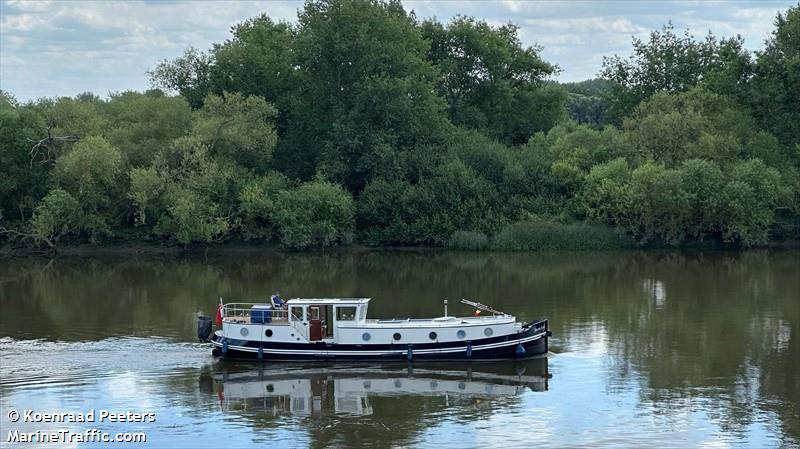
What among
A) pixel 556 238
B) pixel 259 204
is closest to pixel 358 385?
pixel 556 238

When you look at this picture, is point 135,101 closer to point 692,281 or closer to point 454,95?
point 454,95

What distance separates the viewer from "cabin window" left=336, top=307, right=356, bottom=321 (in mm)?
37312

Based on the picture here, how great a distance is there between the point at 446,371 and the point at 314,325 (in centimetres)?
487

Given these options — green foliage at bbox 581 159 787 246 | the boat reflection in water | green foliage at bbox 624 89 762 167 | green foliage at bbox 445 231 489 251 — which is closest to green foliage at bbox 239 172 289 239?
green foliage at bbox 445 231 489 251

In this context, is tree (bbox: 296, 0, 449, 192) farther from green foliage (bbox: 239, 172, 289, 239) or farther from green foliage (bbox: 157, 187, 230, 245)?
green foliage (bbox: 157, 187, 230, 245)

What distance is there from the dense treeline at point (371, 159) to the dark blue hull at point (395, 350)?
102 feet

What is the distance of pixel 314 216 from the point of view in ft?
227

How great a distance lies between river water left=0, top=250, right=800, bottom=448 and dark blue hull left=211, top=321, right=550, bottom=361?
1.30 feet

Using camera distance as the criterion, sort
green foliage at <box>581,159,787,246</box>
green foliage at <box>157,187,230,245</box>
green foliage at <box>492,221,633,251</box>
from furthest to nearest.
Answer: green foliage at <box>492,221,633,251</box> < green foliage at <box>157,187,230,245</box> < green foliage at <box>581,159,787,246</box>

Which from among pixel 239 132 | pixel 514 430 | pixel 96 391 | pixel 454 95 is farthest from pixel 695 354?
pixel 454 95

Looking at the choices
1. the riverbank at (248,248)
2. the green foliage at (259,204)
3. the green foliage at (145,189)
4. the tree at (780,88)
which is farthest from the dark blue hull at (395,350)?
the tree at (780,88)

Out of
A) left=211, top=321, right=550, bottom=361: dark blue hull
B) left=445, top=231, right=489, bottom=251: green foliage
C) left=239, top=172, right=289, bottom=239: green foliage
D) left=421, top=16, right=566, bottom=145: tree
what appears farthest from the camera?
left=421, top=16, right=566, bottom=145: tree

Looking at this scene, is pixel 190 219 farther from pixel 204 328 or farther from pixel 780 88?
pixel 780 88

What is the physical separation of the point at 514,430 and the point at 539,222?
132 feet
